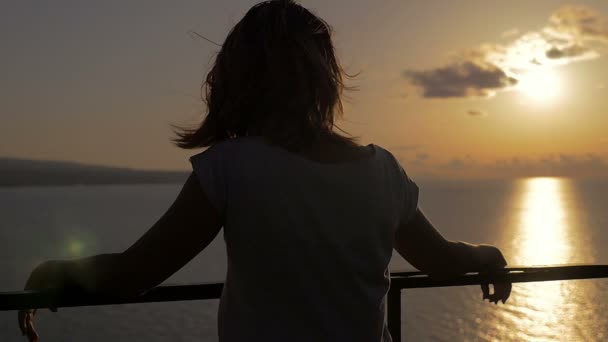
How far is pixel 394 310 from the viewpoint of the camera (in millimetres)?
2141

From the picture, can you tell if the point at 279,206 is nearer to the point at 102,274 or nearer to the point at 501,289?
the point at 102,274

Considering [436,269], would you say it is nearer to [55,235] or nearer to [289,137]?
[289,137]

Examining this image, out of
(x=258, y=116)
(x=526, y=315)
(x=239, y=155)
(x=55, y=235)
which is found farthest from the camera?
(x=55, y=235)

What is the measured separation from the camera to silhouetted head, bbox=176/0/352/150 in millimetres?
1357

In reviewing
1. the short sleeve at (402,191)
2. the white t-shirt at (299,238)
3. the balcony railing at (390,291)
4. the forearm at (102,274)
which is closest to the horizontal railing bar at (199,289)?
the balcony railing at (390,291)

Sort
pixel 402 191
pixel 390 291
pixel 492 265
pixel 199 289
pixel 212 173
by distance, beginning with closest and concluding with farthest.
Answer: pixel 212 173 < pixel 402 191 < pixel 199 289 < pixel 492 265 < pixel 390 291

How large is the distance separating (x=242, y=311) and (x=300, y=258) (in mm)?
194

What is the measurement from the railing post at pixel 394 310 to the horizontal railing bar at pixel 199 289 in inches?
2.1

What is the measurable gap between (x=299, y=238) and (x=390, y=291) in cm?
95

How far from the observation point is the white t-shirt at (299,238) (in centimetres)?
124

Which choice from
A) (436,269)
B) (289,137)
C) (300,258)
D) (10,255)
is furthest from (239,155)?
(10,255)

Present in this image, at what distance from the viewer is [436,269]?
1.82m

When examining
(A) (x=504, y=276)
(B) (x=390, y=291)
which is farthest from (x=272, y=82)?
(A) (x=504, y=276)

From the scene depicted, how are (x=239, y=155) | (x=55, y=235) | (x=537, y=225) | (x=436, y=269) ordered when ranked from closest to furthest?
(x=239, y=155) → (x=436, y=269) → (x=55, y=235) → (x=537, y=225)
